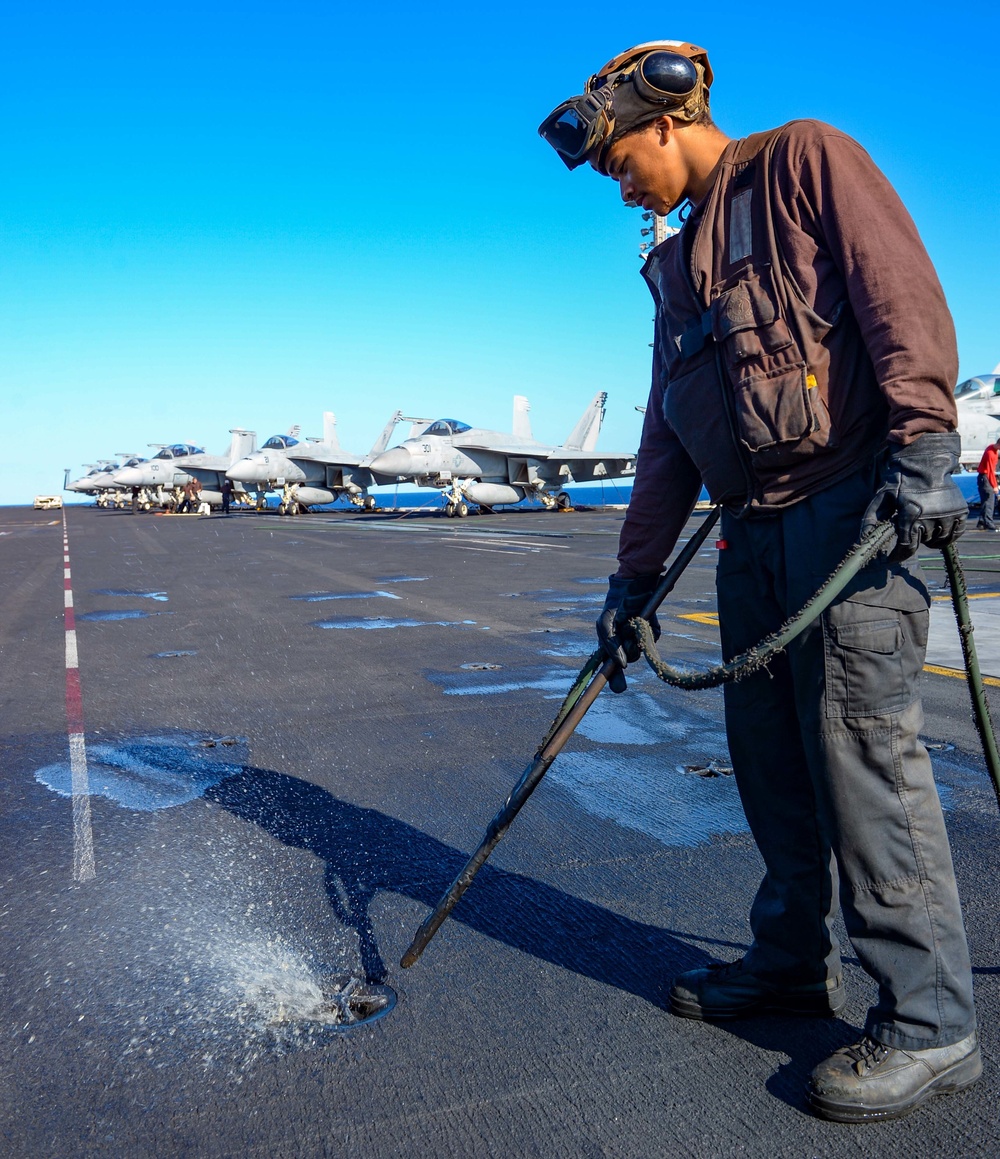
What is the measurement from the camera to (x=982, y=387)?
28.3 meters

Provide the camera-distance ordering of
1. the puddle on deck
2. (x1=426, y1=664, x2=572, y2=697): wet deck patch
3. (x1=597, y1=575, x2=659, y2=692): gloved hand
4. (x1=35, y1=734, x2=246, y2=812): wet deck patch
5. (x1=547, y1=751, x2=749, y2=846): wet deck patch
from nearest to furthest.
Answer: (x1=597, y1=575, x2=659, y2=692): gloved hand < (x1=547, y1=751, x2=749, y2=846): wet deck patch < (x1=35, y1=734, x2=246, y2=812): wet deck patch < (x1=426, y1=664, x2=572, y2=697): wet deck patch < the puddle on deck

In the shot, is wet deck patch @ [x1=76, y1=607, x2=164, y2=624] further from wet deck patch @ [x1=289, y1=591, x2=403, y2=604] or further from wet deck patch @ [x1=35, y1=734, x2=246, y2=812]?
wet deck patch @ [x1=35, y1=734, x2=246, y2=812]

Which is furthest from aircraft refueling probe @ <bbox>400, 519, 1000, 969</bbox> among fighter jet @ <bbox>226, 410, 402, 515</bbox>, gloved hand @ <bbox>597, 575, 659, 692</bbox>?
fighter jet @ <bbox>226, 410, 402, 515</bbox>

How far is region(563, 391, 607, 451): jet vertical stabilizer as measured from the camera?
48.8m

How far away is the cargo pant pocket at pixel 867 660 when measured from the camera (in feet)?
6.75

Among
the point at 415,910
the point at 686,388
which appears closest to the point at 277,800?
the point at 415,910

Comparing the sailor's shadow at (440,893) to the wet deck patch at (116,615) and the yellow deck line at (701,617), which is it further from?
the wet deck patch at (116,615)

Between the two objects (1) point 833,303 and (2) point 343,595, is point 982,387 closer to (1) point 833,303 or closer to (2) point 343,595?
(2) point 343,595

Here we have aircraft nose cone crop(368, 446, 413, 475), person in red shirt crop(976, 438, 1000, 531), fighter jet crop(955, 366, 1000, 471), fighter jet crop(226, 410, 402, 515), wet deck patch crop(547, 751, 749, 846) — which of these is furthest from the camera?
fighter jet crop(226, 410, 402, 515)

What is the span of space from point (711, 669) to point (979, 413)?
29708 millimetres

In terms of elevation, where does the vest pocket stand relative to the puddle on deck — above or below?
above

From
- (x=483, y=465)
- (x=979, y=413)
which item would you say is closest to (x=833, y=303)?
(x=979, y=413)

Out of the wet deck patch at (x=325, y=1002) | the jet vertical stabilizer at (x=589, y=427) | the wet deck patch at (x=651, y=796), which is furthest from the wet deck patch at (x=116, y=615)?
the jet vertical stabilizer at (x=589, y=427)

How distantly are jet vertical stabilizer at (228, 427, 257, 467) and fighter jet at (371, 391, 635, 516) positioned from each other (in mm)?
22125
